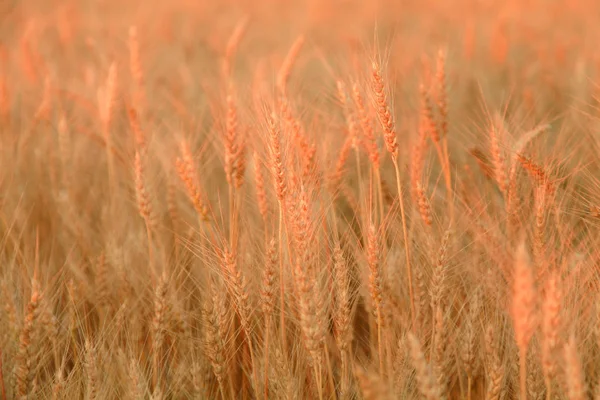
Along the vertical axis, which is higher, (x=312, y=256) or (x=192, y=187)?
(x=192, y=187)

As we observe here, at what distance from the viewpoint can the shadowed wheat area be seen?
4.23 ft

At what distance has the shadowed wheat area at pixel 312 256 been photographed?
129cm

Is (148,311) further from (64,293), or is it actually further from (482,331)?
(482,331)

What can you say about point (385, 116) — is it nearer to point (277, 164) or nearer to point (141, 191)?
point (277, 164)

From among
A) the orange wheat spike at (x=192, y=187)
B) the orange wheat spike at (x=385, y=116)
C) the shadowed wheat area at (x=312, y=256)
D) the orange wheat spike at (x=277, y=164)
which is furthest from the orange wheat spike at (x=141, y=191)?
the orange wheat spike at (x=385, y=116)

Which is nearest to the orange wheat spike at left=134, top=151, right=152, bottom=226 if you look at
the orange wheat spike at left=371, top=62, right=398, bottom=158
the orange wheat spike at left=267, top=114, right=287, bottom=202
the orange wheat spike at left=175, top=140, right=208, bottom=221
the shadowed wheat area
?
the shadowed wheat area

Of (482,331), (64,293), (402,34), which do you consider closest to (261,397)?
(482,331)

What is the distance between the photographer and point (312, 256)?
4.19ft

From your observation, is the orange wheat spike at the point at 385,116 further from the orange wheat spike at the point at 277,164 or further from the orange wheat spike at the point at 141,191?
the orange wheat spike at the point at 141,191

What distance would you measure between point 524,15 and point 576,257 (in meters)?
3.59

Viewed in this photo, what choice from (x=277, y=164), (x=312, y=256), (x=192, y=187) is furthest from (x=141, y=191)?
(x=312, y=256)

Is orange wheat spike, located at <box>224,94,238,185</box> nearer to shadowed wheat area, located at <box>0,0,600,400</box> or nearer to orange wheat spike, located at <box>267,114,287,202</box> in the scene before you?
shadowed wheat area, located at <box>0,0,600,400</box>

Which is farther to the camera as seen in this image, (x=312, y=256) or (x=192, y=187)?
(x=192, y=187)

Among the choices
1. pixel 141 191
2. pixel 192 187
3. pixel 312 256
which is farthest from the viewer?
pixel 141 191
